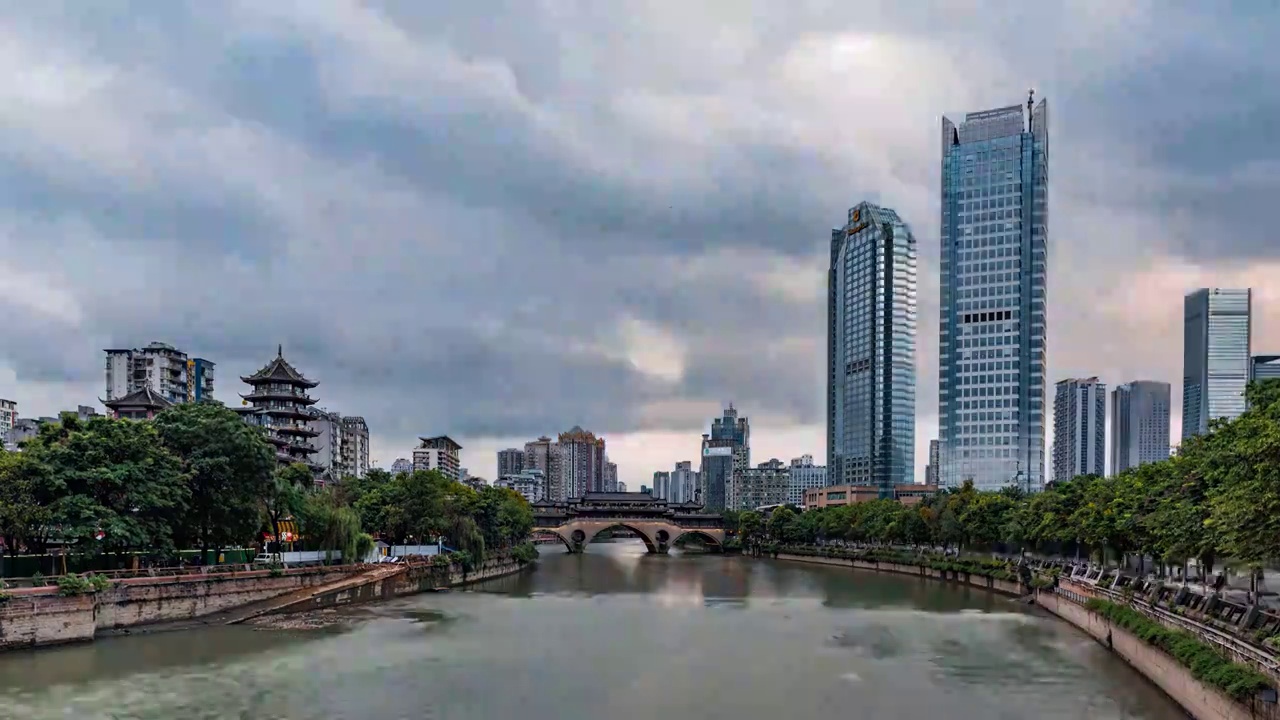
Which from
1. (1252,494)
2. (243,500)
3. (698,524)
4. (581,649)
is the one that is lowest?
(698,524)

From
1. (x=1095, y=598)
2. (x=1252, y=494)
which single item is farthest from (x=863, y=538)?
(x=1252, y=494)

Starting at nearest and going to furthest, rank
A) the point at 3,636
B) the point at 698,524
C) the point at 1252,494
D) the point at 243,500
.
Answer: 1. the point at 1252,494
2. the point at 3,636
3. the point at 243,500
4. the point at 698,524

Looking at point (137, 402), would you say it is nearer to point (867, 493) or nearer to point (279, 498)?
point (279, 498)

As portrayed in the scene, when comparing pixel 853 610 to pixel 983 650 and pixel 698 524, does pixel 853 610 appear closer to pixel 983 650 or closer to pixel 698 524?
pixel 983 650

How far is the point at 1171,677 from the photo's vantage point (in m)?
26.9

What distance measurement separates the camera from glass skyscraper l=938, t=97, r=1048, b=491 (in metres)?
121

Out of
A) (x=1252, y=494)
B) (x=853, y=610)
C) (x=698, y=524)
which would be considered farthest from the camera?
(x=698, y=524)

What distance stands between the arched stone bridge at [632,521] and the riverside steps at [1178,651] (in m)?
76.1

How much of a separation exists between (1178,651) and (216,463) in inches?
1440

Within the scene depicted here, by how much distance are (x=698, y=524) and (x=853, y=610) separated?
8735 centimetres

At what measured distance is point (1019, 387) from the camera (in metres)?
122

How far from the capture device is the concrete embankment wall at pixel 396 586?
44562 mm

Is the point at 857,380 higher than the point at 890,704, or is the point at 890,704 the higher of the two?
the point at 857,380

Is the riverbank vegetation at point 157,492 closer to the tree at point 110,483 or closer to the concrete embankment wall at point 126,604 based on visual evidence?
the tree at point 110,483
